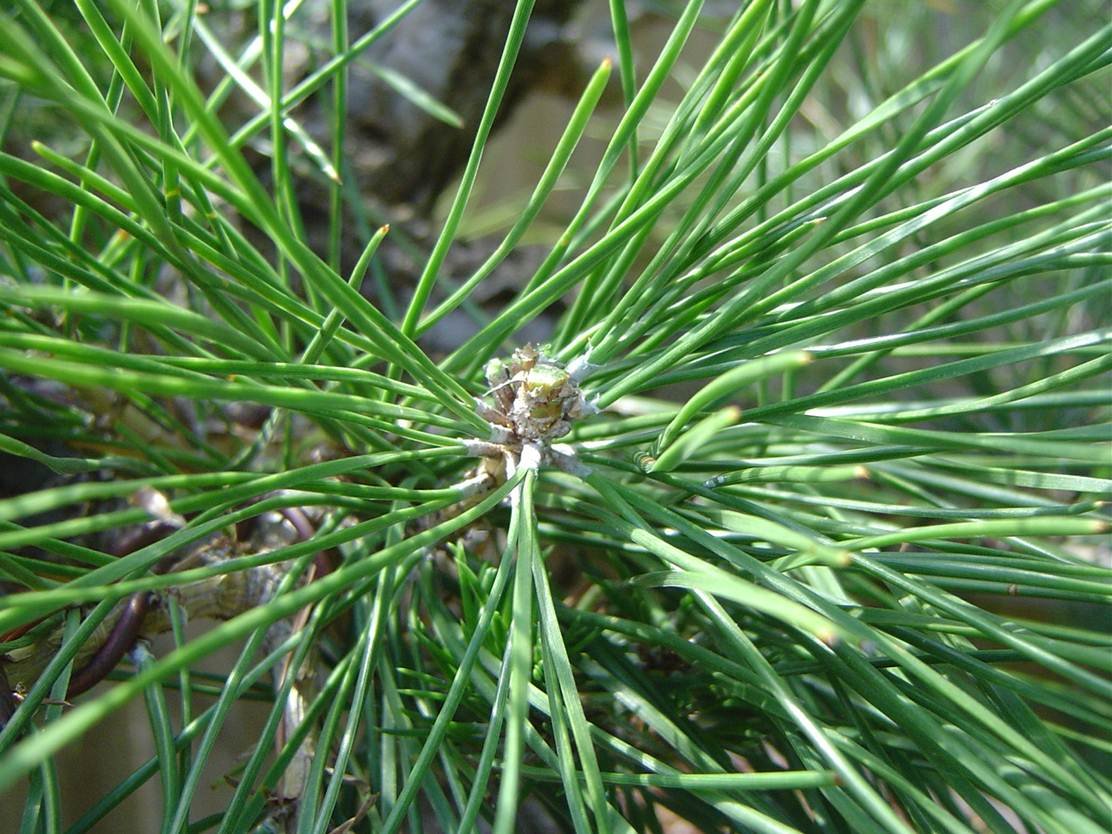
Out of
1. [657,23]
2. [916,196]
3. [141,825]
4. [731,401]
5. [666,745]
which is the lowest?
[141,825]

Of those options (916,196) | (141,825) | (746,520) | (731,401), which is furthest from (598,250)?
(141,825)

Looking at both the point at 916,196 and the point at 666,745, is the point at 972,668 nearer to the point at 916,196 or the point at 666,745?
the point at 666,745

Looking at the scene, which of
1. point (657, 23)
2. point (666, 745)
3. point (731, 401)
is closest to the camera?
point (666, 745)

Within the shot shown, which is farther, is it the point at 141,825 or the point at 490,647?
the point at 141,825

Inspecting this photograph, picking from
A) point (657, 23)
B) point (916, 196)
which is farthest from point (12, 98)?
point (657, 23)

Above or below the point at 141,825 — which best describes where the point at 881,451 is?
above

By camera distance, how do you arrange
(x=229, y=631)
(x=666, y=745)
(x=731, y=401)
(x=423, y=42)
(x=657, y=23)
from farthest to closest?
(x=657, y=23), (x=423, y=42), (x=731, y=401), (x=666, y=745), (x=229, y=631)
